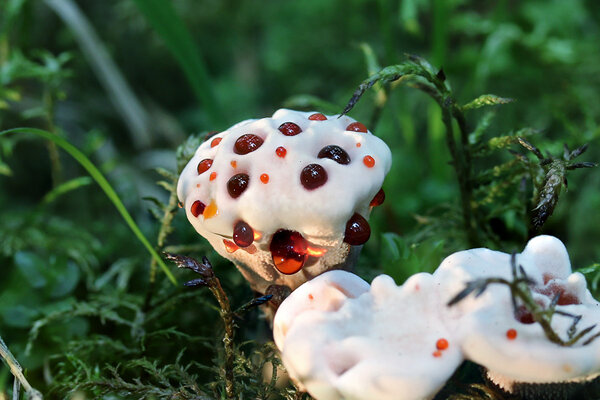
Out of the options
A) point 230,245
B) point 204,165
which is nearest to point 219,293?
point 230,245

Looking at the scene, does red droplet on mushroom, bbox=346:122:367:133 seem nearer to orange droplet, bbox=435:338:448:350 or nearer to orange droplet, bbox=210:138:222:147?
orange droplet, bbox=210:138:222:147

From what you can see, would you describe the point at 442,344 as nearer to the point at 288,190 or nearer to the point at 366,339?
the point at 366,339

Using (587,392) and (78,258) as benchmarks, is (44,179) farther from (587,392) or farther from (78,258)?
(587,392)

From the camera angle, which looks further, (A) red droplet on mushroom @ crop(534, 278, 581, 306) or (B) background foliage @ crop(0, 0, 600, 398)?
(B) background foliage @ crop(0, 0, 600, 398)

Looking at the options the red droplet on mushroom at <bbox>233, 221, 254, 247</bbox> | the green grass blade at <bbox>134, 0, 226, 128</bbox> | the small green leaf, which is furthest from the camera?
the green grass blade at <bbox>134, 0, 226, 128</bbox>

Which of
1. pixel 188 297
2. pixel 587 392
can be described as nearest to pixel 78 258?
pixel 188 297

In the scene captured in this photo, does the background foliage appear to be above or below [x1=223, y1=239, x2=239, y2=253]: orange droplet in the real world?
below

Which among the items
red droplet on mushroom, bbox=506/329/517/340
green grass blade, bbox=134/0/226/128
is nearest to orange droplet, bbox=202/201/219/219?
red droplet on mushroom, bbox=506/329/517/340

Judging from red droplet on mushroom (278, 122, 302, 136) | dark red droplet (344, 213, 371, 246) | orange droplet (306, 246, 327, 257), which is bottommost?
orange droplet (306, 246, 327, 257)
